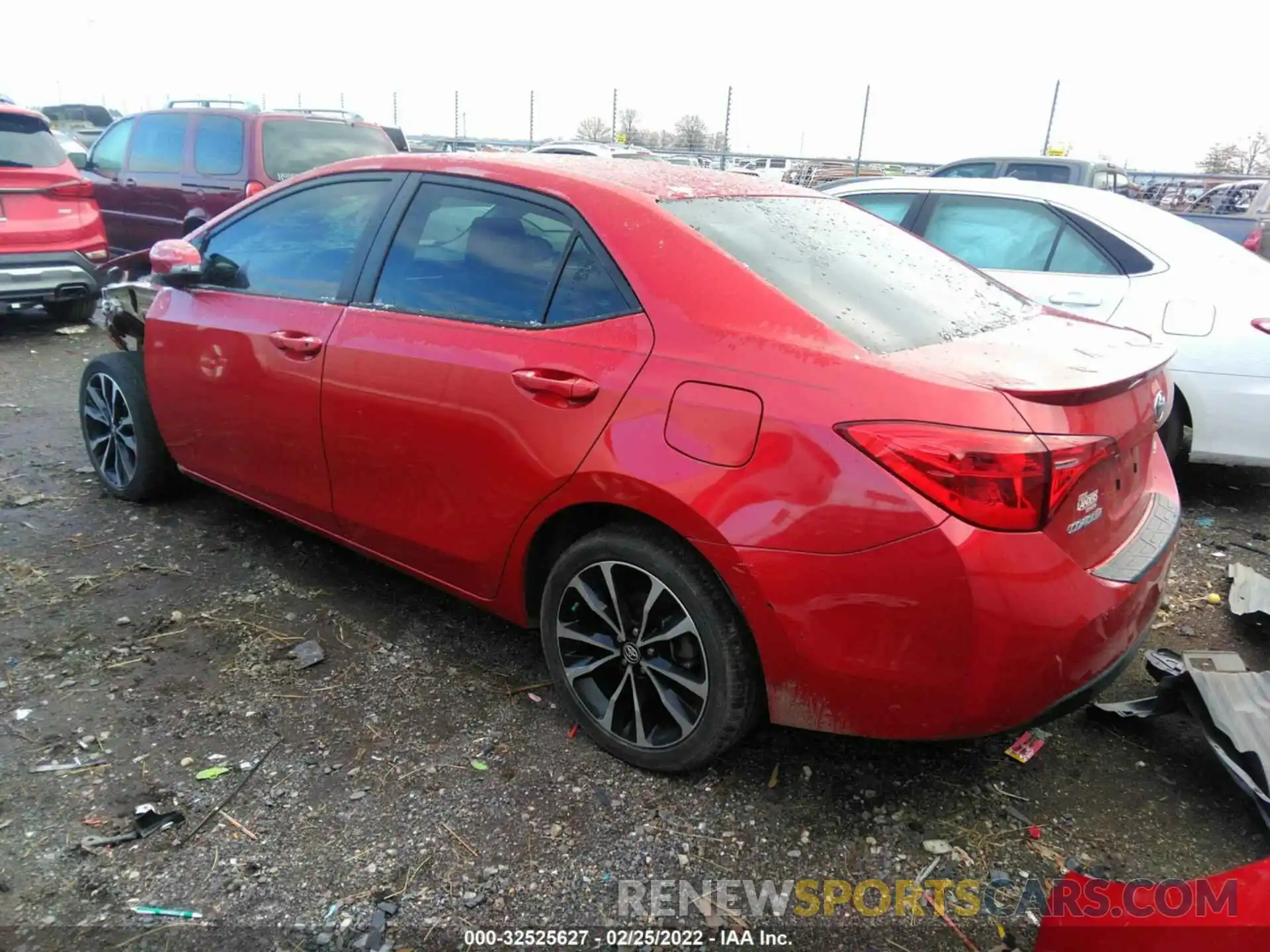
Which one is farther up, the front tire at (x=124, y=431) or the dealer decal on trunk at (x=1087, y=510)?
the dealer decal on trunk at (x=1087, y=510)

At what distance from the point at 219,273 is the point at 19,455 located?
7.66ft

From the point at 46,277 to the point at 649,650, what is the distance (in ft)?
23.3

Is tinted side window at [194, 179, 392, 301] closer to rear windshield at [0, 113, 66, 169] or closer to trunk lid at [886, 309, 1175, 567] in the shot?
trunk lid at [886, 309, 1175, 567]

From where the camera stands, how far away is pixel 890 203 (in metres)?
5.62

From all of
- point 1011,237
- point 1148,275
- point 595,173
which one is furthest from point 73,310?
point 1148,275

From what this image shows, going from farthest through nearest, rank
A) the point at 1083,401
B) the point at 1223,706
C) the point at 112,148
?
1. the point at 112,148
2. the point at 1223,706
3. the point at 1083,401

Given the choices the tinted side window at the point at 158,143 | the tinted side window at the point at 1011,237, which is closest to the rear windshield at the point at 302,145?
the tinted side window at the point at 158,143

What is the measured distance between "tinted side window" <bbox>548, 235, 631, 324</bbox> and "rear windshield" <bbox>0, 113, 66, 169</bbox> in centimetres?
686

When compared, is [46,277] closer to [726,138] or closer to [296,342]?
[296,342]

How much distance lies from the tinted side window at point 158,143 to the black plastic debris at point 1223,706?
8.96 m

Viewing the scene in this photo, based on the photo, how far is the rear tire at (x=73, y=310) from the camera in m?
8.38

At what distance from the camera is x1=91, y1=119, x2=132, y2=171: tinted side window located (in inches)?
363

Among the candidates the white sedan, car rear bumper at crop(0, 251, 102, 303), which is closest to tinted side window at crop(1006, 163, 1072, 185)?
the white sedan

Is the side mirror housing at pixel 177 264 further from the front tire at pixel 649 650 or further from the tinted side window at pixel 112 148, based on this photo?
the tinted side window at pixel 112 148
